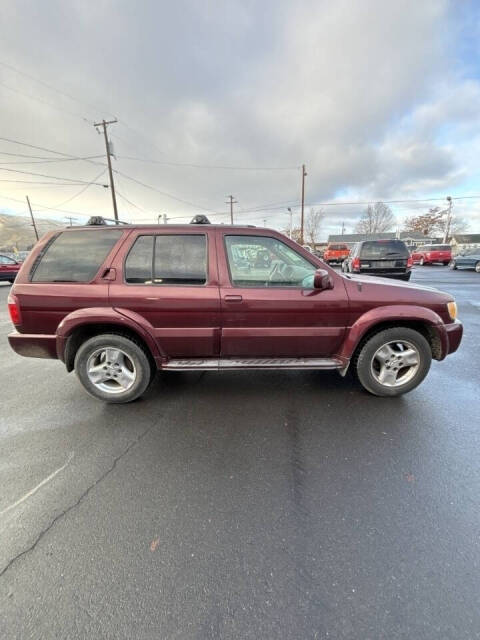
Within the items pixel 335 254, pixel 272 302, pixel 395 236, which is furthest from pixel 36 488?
pixel 395 236

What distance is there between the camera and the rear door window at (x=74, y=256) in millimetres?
3047

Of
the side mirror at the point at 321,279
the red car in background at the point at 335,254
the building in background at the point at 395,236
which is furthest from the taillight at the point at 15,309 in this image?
the building in background at the point at 395,236

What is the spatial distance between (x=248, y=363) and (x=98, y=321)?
1614 mm

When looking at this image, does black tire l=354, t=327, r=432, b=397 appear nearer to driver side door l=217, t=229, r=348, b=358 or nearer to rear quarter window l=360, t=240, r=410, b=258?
driver side door l=217, t=229, r=348, b=358

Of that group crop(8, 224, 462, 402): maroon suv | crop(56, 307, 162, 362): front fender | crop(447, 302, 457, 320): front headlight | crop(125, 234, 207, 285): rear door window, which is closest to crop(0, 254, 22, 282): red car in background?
crop(8, 224, 462, 402): maroon suv

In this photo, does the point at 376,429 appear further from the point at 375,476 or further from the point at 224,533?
the point at 224,533

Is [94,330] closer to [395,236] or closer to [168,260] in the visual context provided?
[168,260]

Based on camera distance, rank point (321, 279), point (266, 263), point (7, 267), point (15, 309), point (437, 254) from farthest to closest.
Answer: point (437, 254), point (7, 267), point (266, 263), point (15, 309), point (321, 279)

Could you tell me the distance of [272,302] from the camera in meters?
2.99

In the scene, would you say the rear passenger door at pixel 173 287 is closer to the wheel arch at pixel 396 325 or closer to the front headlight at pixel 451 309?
the wheel arch at pixel 396 325

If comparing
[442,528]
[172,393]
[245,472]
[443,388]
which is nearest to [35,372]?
[172,393]

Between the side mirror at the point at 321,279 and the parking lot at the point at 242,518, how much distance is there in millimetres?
1252

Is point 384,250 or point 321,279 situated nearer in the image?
point 321,279

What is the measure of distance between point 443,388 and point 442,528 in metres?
2.16
